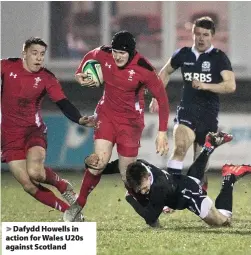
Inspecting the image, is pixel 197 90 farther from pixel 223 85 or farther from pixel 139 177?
pixel 139 177

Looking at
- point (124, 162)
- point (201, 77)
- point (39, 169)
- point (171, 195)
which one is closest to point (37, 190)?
point (39, 169)

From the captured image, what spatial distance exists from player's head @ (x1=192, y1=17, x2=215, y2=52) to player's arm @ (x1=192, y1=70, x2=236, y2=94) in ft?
1.42

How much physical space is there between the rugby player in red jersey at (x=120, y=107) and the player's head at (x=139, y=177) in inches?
32.6

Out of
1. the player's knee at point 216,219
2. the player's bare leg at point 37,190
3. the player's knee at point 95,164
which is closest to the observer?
the player's knee at point 216,219

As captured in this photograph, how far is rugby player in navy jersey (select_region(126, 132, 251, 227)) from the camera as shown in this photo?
1155 centimetres

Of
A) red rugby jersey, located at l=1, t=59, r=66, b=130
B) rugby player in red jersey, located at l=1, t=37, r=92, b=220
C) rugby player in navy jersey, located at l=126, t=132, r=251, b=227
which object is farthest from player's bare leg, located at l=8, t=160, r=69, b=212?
rugby player in navy jersey, located at l=126, t=132, r=251, b=227

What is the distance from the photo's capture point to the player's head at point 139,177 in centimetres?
1148

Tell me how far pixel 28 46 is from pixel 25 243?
2743 millimetres

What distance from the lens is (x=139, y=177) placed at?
11484 millimetres

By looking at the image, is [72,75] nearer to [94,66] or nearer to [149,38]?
[149,38]

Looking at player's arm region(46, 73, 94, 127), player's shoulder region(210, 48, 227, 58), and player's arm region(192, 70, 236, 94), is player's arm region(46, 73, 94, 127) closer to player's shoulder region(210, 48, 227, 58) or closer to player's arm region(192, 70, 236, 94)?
player's arm region(192, 70, 236, 94)

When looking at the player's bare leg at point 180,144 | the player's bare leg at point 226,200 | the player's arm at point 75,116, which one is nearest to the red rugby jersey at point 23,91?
the player's arm at point 75,116

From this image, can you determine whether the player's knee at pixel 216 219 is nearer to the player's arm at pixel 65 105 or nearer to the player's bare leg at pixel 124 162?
the player's bare leg at pixel 124 162

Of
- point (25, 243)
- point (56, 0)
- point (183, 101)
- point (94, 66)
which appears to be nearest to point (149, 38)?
point (56, 0)
